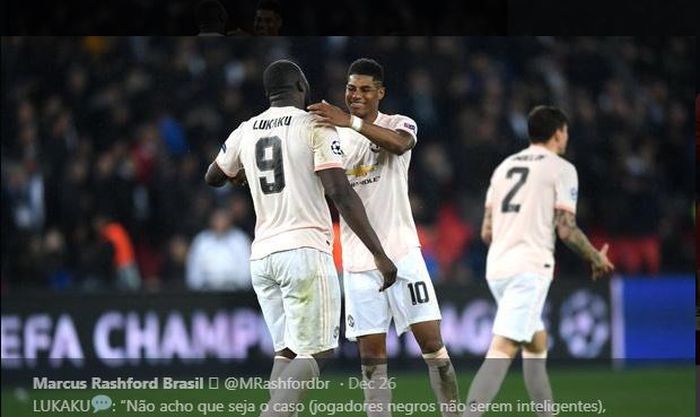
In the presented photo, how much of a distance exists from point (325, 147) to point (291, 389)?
1.16 meters

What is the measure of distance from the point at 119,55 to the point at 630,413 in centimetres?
387

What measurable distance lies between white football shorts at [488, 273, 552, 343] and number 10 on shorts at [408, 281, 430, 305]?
797 millimetres

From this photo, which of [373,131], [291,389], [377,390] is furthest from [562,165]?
Result: [291,389]

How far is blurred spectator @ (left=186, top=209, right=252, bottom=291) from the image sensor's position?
960 cm

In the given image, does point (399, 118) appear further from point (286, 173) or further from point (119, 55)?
point (119, 55)

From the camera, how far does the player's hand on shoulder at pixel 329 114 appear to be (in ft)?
21.9

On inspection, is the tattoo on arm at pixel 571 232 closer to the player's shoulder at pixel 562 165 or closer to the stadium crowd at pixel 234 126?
the player's shoulder at pixel 562 165

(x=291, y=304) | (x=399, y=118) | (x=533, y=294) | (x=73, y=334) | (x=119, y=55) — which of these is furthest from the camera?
(x=73, y=334)

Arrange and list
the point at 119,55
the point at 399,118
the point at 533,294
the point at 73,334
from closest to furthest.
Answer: the point at 399,118, the point at 533,294, the point at 119,55, the point at 73,334

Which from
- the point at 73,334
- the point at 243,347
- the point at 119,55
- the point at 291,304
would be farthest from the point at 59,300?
the point at 291,304

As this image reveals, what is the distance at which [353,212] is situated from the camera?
6.59 m

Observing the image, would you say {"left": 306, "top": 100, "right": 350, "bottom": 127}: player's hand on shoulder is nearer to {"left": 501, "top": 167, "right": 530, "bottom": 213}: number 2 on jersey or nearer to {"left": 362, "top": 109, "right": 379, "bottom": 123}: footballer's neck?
{"left": 362, "top": 109, "right": 379, "bottom": 123}: footballer's neck

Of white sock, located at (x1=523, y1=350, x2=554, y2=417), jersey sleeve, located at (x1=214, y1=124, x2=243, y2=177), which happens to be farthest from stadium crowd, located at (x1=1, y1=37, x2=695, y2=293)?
white sock, located at (x1=523, y1=350, x2=554, y2=417)

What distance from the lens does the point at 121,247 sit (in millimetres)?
10086
